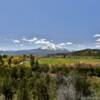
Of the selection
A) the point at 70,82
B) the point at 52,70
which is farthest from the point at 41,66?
the point at 70,82

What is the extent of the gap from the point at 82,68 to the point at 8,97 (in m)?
97.2

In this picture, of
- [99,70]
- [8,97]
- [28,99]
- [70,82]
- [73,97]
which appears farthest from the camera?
[99,70]

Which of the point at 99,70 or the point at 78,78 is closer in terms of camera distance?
the point at 78,78

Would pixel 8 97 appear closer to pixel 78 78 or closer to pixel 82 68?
pixel 78 78

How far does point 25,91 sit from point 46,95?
8.24 m

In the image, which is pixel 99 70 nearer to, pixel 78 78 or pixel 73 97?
pixel 78 78

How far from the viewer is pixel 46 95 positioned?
95500mm

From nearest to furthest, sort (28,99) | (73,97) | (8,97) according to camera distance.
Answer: (73,97), (28,99), (8,97)

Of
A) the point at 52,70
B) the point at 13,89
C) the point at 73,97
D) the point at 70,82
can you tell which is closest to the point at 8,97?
the point at 13,89

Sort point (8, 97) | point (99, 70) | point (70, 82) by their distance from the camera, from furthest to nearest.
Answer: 1. point (99, 70)
2. point (8, 97)
3. point (70, 82)

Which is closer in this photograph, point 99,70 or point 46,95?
point 46,95

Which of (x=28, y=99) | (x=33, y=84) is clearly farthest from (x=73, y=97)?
(x=33, y=84)

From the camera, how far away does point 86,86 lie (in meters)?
96.9

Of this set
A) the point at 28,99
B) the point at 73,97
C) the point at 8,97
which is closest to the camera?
the point at 73,97
